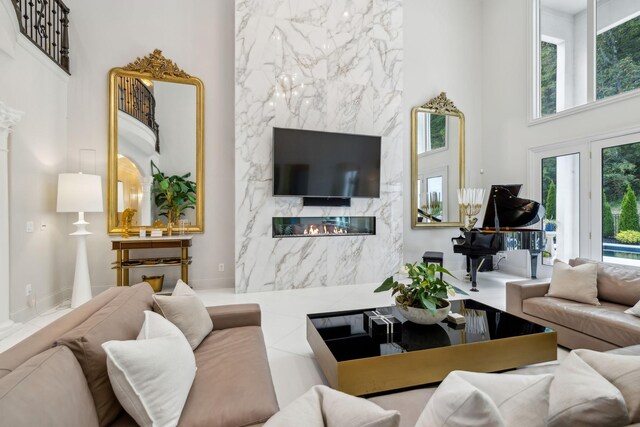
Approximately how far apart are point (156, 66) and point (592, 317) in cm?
582

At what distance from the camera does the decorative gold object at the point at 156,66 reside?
14.6 feet

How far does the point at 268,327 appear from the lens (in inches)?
125

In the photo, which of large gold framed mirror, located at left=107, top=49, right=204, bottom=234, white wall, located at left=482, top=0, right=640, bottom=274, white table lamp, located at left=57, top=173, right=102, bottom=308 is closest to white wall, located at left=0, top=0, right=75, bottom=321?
white table lamp, located at left=57, top=173, right=102, bottom=308

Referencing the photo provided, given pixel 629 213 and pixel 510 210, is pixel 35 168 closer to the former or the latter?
pixel 510 210

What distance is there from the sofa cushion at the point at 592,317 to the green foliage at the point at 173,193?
447 centimetres

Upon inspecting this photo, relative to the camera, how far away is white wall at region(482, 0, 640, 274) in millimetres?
5293

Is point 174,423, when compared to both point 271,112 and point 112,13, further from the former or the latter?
point 112,13

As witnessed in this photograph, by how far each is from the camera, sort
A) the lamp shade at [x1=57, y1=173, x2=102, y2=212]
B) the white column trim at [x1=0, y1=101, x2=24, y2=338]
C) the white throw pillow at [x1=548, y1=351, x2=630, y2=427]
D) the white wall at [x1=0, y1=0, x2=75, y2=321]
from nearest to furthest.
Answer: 1. the white throw pillow at [x1=548, y1=351, x2=630, y2=427]
2. the white column trim at [x1=0, y1=101, x2=24, y2=338]
3. the white wall at [x1=0, y1=0, x2=75, y2=321]
4. the lamp shade at [x1=57, y1=173, x2=102, y2=212]

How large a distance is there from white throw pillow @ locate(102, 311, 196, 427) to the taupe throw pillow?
48 centimetres

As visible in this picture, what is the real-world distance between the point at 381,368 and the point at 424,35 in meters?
6.32

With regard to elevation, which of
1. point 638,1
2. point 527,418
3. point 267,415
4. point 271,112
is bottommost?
point 267,415

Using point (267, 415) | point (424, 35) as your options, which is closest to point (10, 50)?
point (267, 415)

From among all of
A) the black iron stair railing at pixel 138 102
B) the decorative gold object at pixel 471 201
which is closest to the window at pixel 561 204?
the decorative gold object at pixel 471 201

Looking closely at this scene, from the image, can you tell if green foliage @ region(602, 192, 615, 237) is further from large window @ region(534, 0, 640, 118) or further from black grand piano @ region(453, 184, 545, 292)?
large window @ region(534, 0, 640, 118)
